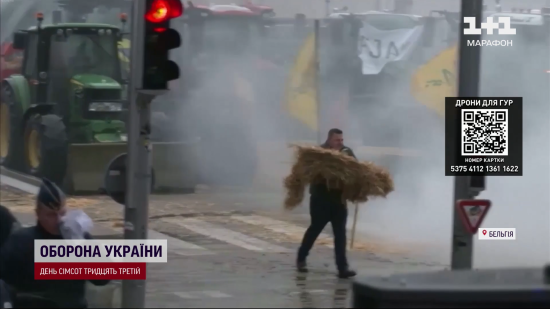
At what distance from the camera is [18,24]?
18422 millimetres

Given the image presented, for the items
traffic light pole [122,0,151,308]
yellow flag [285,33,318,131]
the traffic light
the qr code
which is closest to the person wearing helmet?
traffic light pole [122,0,151,308]

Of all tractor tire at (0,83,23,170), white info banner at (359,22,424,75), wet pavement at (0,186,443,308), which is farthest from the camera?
white info banner at (359,22,424,75)

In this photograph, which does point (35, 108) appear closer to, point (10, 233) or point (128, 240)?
point (128, 240)

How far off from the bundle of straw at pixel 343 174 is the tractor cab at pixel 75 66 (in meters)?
5.86

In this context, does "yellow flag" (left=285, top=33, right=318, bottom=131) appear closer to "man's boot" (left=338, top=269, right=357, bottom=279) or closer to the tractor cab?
the tractor cab

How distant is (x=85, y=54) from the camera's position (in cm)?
1602

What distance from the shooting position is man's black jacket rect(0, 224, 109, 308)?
5.69 metres

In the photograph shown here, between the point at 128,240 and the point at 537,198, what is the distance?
7.84 m

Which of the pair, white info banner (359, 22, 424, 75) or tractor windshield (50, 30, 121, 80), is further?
white info banner (359, 22, 424, 75)

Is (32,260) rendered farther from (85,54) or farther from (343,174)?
(85,54)

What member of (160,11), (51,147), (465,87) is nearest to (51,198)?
(160,11)

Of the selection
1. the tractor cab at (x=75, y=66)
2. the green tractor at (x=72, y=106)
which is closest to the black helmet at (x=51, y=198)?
the green tractor at (x=72, y=106)

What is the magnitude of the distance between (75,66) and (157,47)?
8.75 meters

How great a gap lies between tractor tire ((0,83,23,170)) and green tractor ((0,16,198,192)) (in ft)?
0.14
